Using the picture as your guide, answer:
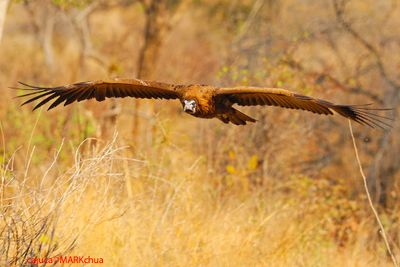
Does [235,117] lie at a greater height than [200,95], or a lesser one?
lesser

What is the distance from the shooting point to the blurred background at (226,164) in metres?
6.29

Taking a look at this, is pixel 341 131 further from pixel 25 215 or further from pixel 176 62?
pixel 25 215

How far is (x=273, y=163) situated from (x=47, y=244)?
182 inches

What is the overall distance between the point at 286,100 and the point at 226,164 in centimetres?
255

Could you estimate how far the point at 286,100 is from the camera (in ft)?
24.6

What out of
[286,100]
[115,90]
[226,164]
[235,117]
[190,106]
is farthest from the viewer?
[226,164]

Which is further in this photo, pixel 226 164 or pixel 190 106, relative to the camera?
pixel 226 164

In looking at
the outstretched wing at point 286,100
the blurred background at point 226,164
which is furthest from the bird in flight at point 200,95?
the blurred background at point 226,164

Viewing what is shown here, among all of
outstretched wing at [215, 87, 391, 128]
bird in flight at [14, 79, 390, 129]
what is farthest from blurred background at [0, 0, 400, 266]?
outstretched wing at [215, 87, 391, 128]

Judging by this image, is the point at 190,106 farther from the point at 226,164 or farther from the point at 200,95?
the point at 226,164

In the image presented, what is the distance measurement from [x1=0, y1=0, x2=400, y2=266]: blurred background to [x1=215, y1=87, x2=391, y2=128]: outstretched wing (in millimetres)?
702

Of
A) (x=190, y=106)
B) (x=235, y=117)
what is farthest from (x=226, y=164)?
(x=190, y=106)

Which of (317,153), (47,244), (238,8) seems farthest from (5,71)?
(47,244)

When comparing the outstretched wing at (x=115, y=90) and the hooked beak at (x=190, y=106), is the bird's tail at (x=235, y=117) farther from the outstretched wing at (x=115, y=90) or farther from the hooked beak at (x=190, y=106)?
the outstretched wing at (x=115, y=90)
